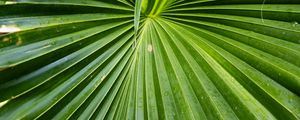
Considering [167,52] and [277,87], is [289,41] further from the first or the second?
[167,52]

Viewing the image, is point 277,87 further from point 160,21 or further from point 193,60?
point 160,21

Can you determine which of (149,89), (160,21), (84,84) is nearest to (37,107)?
(84,84)

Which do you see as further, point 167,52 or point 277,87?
point 167,52

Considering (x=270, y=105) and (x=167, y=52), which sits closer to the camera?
(x=270, y=105)

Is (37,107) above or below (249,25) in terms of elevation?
below

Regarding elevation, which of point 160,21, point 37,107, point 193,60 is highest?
point 160,21

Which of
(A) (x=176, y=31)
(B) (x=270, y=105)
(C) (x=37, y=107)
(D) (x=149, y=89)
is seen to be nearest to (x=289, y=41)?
(B) (x=270, y=105)
